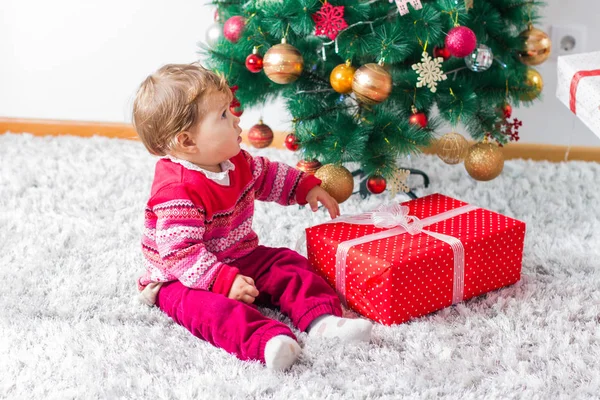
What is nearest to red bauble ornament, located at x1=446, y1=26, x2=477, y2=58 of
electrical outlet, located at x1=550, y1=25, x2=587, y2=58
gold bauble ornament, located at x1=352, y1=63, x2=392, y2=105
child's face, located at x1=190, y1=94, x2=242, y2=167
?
gold bauble ornament, located at x1=352, y1=63, x2=392, y2=105

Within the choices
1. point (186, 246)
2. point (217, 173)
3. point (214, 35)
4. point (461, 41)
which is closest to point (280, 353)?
point (186, 246)

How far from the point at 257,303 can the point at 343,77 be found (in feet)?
1.60

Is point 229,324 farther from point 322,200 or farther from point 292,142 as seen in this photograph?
point 292,142

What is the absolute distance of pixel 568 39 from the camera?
2012mm

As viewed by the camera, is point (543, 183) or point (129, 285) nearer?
point (129, 285)

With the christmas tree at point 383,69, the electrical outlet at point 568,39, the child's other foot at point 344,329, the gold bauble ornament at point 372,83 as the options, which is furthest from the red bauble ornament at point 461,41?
the electrical outlet at point 568,39

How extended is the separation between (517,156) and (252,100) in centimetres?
89

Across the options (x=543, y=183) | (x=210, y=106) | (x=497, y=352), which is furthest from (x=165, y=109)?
(x=543, y=183)

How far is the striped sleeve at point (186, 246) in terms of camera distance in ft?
3.92

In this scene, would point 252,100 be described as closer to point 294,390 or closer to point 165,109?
point 165,109

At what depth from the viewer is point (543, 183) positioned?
1.91 metres

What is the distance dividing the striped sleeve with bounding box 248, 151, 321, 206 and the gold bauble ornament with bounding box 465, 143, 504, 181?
1.29ft

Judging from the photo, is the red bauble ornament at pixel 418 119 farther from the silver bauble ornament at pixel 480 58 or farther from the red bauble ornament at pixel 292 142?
the red bauble ornament at pixel 292 142

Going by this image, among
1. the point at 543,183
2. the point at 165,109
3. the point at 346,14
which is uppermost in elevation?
the point at 346,14
